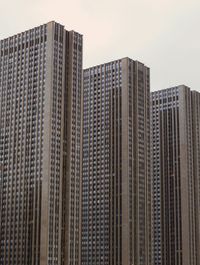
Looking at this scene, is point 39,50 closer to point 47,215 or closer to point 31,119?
point 31,119

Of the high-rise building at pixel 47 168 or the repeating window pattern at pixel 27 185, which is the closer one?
the high-rise building at pixel 47 168

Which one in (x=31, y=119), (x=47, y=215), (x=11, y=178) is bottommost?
(x=47, y=215)

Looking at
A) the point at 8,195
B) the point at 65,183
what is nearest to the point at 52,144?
the point at 65,183

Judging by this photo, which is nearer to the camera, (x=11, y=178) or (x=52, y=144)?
(x=52, y=144)

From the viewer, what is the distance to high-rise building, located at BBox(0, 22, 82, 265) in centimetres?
18238

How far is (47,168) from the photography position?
18462cm

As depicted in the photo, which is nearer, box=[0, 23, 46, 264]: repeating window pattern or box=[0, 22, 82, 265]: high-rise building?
box=[0, 22, 82, 265]: high-rise building

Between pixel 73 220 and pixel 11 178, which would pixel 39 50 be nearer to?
pixel 11 178

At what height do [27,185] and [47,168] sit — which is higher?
[47,168]

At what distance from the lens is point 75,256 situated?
610 feet

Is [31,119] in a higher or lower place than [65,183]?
higher

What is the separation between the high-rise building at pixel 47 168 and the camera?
182375mm

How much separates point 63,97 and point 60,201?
32787 mm

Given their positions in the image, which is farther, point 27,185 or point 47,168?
point 27,185
